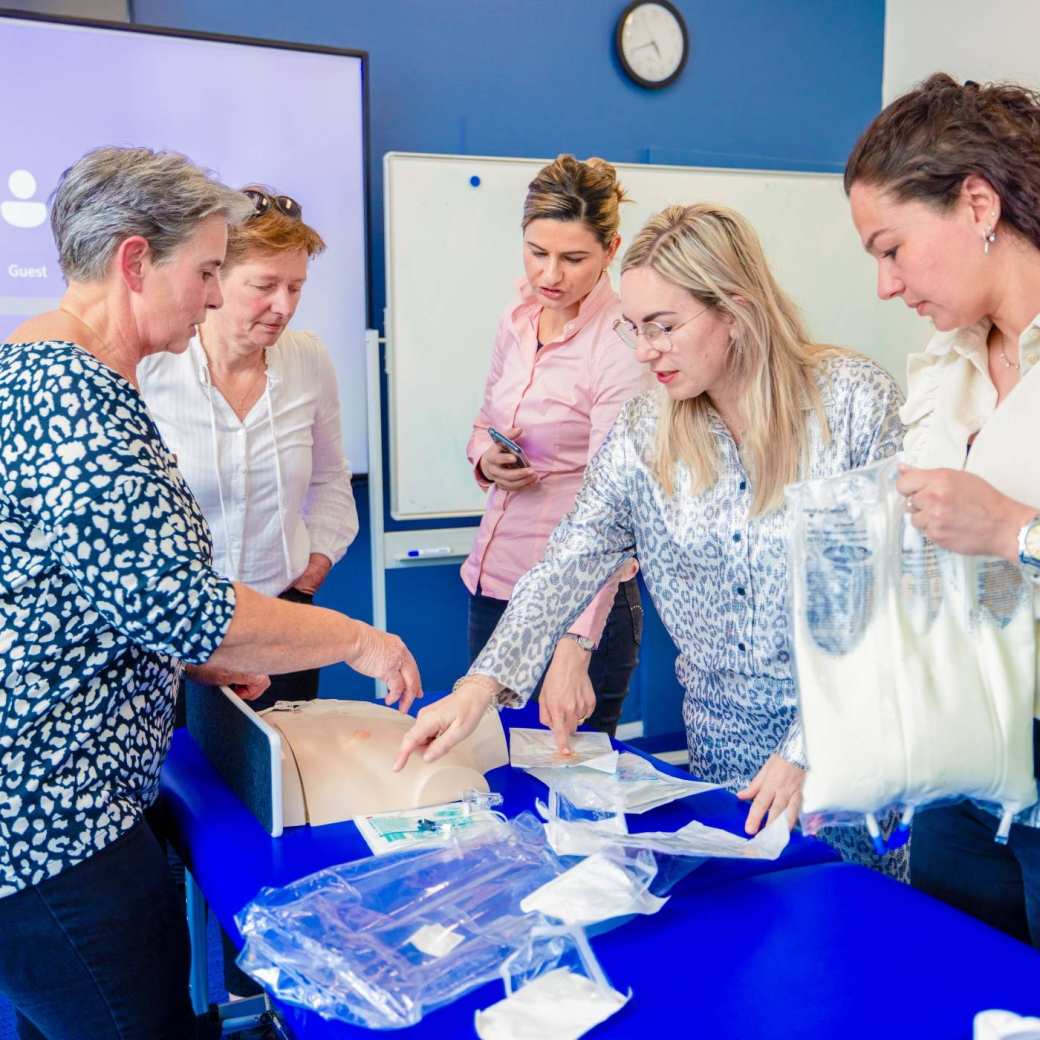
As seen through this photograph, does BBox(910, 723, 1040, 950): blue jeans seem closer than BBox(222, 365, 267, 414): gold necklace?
Yes

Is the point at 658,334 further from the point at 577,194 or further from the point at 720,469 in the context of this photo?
the point at 577,194

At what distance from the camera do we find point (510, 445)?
7.71 feet

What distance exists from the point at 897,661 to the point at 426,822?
0.62m

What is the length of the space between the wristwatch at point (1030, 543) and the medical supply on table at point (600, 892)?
0.49 metres

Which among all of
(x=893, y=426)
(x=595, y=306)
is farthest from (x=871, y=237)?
(x=595, y=306)

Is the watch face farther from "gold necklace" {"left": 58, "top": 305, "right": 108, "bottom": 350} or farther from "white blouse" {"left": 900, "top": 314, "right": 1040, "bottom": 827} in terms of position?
"gold necklace" {"left": 58, "top": 305, "right": 108, "bottom": 350}

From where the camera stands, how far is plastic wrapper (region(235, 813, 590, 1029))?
1000 mm

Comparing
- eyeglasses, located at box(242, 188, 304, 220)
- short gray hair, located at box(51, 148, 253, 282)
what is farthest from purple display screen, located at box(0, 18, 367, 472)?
short gray hair, located at box(51, 148, 253, 282)

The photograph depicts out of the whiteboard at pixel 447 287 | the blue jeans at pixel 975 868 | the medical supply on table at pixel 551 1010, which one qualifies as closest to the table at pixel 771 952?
the medical supply on table at pixel 551 1010

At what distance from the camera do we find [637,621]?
7.48 ft

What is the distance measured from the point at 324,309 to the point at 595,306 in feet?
3.88

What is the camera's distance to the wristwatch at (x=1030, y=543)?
3.40 ft

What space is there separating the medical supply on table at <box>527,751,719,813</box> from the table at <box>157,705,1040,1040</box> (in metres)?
0.04

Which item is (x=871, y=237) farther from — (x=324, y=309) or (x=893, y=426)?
(x=324, y=309)
